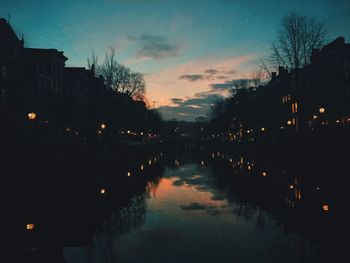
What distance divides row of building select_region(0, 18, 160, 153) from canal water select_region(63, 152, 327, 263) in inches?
987

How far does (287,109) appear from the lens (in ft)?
255

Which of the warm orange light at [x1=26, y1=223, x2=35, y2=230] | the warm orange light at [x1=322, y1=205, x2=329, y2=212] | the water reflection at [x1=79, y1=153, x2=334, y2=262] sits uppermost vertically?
the warm orange light at [x1=322, y1=205, x2=329, y2=212]

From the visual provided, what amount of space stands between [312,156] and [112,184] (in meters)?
16.2

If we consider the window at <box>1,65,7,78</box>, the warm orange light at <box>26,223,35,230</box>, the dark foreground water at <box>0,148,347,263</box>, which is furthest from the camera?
the window at <box>1,65,7,78</box>

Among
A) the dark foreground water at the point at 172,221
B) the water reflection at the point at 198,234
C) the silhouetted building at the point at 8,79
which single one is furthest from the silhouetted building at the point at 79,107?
the water reflection at the point at 198,234

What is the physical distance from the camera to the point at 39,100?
147 ft

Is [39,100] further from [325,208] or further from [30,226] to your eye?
[325,208]

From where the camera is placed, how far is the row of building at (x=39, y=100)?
42.1 metres

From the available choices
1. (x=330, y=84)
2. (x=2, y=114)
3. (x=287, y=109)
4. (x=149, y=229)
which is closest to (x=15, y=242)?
(x=149, y=229)

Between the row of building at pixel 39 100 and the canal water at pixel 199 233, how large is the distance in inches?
987

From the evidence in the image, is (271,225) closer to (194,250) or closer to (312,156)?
(194,250)

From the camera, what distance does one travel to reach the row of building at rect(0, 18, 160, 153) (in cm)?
4206

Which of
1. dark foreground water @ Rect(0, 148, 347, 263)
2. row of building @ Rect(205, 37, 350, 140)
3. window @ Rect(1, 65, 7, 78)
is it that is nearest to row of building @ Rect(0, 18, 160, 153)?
window @ Rect(1, 65, 7, 78)

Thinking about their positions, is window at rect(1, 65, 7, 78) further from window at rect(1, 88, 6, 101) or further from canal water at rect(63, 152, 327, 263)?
canal water at rect(63, 152, 327, 263)
